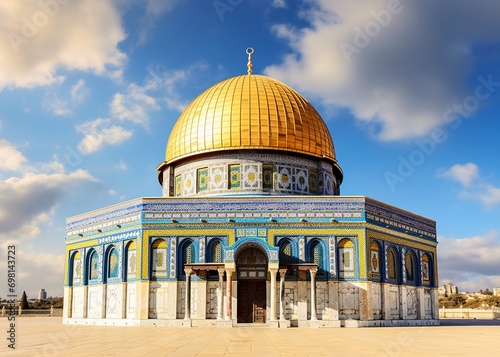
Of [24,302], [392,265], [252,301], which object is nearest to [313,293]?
[252,301]

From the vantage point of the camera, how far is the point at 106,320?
1109 inches

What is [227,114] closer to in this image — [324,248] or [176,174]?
[176,174]

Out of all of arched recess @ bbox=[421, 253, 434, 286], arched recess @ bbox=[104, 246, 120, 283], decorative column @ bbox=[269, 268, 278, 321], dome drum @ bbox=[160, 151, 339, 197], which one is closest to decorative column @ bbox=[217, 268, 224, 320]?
decorative column @ bbox=[269, 268, 278, 321]

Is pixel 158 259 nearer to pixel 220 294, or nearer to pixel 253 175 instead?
pixel 220 294

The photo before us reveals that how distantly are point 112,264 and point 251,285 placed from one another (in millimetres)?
7220

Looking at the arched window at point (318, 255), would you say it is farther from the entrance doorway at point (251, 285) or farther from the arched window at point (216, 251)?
the arched window at point (216, 251)

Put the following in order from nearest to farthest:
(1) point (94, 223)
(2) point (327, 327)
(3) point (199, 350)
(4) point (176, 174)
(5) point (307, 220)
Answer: (3) point (199, 350), (2) point (327, 327), (5) point (307, 220), (1) point (94, 223), (4) point (176, 174)

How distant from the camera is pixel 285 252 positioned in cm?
2680

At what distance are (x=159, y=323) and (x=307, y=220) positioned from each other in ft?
25.8

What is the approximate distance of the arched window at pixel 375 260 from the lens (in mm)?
27250

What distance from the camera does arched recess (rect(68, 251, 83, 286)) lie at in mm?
31281

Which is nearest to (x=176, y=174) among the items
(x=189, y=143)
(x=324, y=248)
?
(x=189, y=143)

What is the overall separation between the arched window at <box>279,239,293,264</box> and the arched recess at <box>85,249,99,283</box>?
9635mm

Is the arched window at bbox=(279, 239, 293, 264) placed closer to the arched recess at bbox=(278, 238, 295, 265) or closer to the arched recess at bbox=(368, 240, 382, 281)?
the arched recess at bbox=(278, 238, 295, 265)
